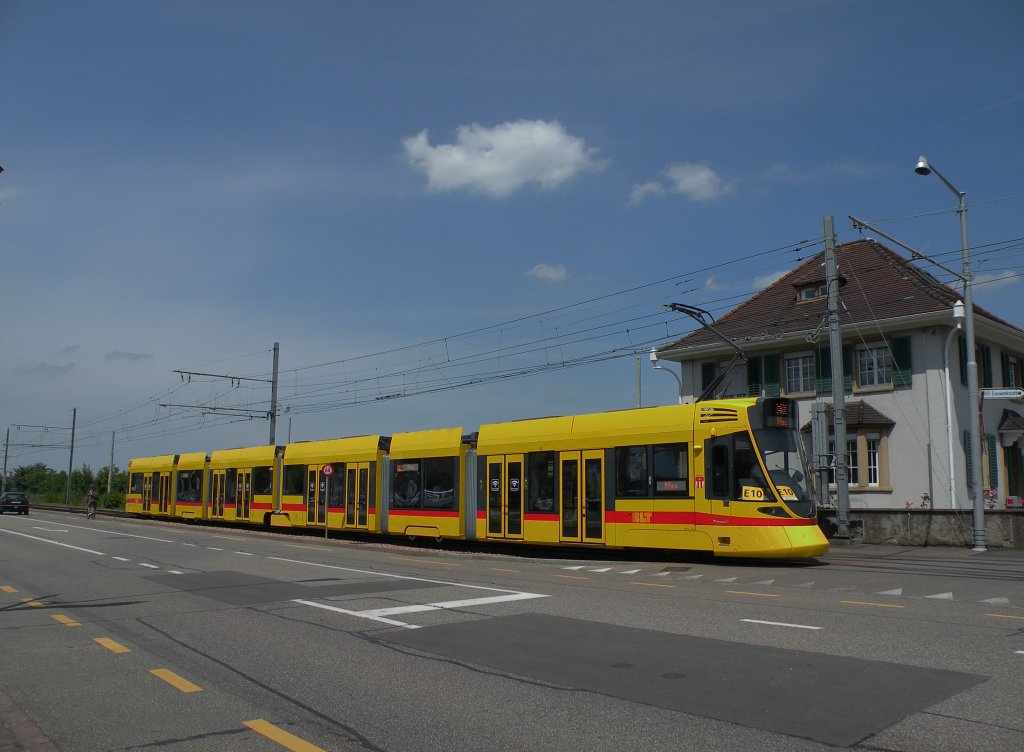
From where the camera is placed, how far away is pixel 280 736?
5242 mm

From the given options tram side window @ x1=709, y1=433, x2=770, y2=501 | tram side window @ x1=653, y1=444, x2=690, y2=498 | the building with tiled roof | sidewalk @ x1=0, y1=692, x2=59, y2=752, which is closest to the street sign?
the building with tiled roof

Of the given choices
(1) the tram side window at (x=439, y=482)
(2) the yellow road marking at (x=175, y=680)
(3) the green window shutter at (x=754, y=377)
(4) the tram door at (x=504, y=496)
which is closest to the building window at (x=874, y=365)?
(3) the green window shutter at (x=754, y=377)

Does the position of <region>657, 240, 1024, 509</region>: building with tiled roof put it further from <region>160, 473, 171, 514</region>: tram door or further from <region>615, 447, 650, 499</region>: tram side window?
<region>160, 473, 171, 514</region>: tram door

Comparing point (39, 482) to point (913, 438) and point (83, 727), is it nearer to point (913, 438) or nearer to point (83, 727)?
point (913, 438)

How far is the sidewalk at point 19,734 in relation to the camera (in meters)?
5.11

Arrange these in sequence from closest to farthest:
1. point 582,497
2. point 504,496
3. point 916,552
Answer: point 582,497
point 916,552
point 504,496

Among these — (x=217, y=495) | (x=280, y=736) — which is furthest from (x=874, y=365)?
(x=280, y=736)

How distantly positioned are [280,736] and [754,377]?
29.4 m

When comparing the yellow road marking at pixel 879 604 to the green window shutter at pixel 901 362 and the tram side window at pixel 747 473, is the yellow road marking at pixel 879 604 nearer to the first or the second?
the tram side window at pixel 747 473

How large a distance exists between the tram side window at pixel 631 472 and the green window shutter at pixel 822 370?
49.6 feet

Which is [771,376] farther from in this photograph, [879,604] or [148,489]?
[148,489]

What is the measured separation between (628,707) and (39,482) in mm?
137816

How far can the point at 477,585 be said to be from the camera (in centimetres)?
1330

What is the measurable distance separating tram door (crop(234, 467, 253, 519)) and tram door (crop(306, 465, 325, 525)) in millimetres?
4852
